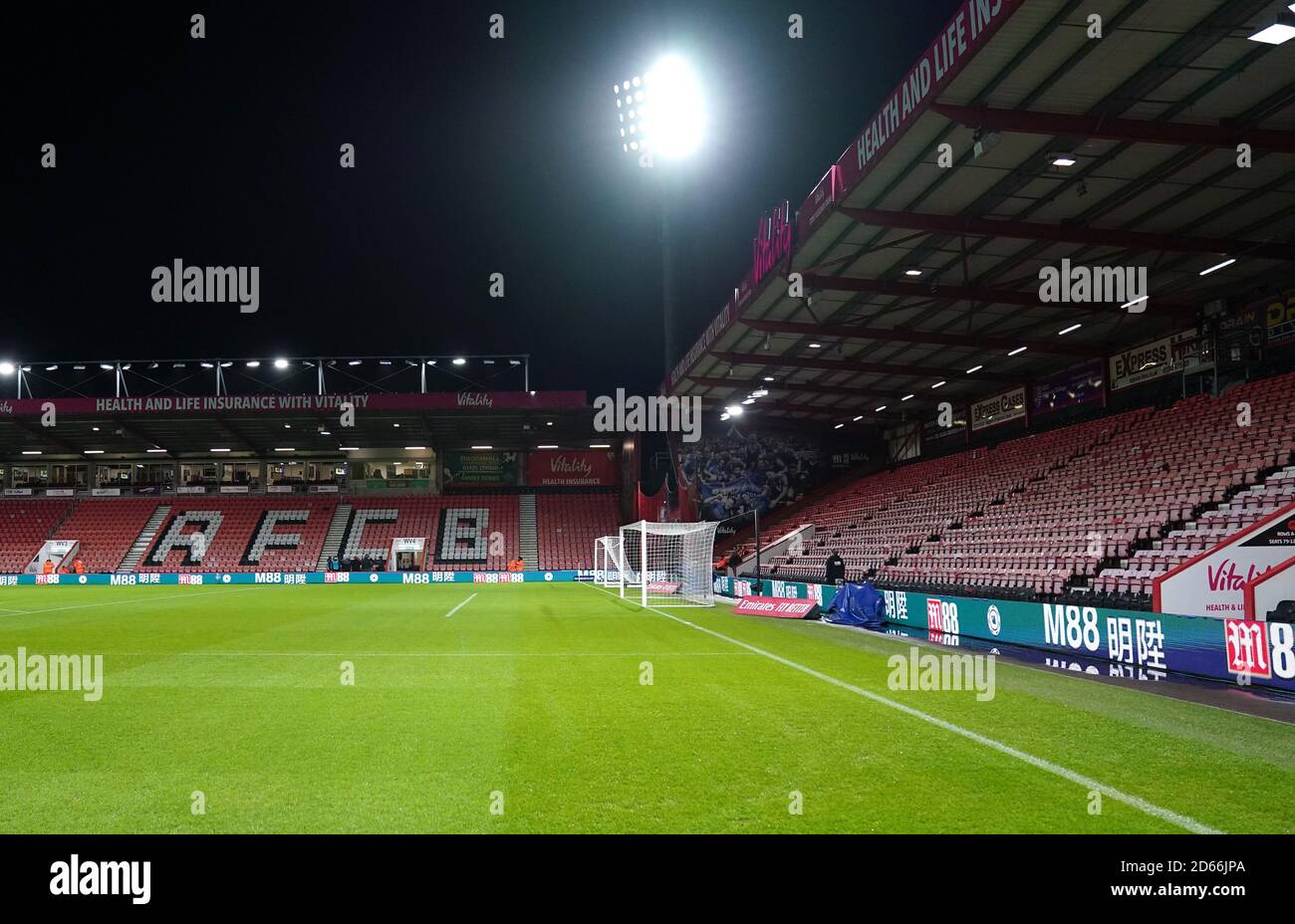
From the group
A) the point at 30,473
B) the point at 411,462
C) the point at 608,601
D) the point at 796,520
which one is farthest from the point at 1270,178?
the point at 30,473

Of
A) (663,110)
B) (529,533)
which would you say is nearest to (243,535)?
(529,533)

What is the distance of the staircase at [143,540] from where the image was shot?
138ft

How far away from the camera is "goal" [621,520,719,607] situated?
24.5m

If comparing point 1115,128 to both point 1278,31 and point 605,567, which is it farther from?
point 605,567

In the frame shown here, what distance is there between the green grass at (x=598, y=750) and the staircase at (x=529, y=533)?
32.8 metres

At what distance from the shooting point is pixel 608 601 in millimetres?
24781

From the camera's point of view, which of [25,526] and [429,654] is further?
[25,526]

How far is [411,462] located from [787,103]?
31141mm

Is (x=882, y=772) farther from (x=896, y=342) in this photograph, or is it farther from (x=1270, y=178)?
(x=896, y=342)

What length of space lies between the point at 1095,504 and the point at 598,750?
52.9 ft

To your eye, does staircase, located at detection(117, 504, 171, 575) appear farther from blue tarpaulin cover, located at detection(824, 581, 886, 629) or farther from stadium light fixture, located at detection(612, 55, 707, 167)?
blue tarpaulin cover, located at detection(824, 581, 886, 629)

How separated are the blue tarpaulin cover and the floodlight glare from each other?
26.0 m

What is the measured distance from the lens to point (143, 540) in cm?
4381

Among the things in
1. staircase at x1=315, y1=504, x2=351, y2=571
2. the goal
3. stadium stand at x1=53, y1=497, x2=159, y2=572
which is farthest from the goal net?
stadium stand at x1=53, y1=497, x2=159, y2=572
